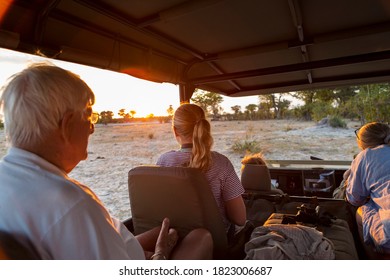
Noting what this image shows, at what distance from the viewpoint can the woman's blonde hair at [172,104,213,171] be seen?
1.68 metres

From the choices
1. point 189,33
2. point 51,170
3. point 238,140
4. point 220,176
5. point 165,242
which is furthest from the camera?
point 238,140

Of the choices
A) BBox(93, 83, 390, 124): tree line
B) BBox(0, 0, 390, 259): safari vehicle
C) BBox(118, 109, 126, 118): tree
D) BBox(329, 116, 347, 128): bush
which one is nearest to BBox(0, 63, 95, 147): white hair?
BBox(0, 0, 390, 259): safari vehicle

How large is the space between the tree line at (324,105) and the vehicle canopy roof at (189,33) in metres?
4.92

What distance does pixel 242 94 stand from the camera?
401 cm

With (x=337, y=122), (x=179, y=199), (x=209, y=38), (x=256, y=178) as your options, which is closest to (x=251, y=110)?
(x=337, y=122)

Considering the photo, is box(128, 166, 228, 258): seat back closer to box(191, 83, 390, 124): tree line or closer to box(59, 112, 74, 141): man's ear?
box(59, 112, 74, 141): man's ear

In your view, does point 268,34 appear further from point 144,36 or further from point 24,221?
point 24,221

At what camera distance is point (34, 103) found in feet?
2.43

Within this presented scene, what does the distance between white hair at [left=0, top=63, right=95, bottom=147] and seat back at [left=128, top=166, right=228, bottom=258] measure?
0.82 metres

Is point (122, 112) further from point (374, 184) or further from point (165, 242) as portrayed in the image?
point (374, 184)

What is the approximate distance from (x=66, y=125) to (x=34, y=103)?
0.31ft

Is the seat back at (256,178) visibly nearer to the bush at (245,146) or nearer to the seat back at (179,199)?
the seat back at (179,199)
